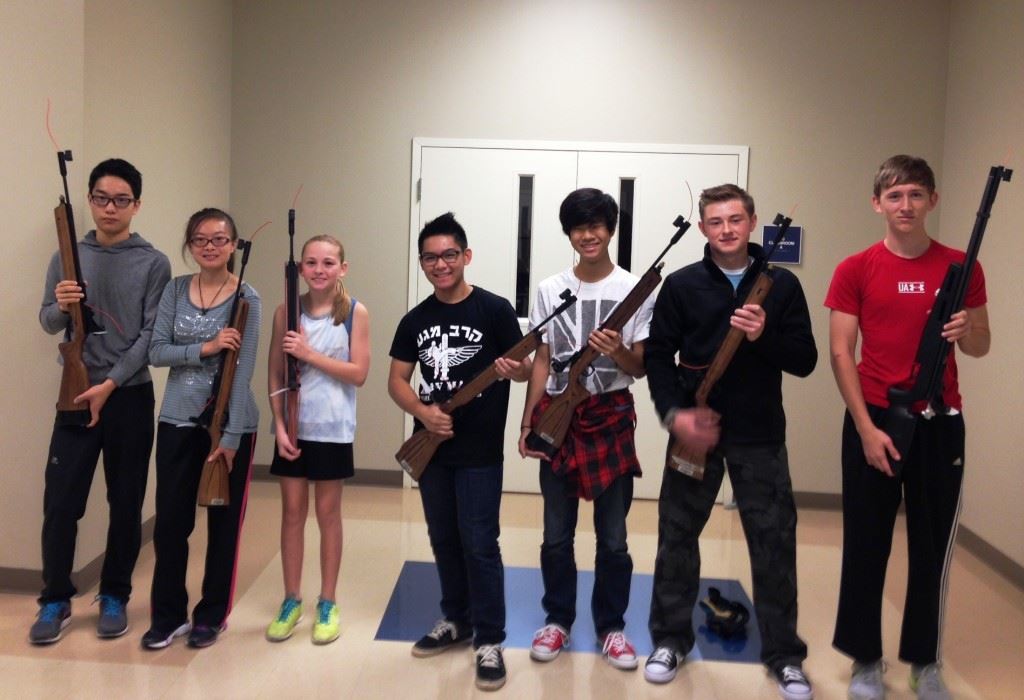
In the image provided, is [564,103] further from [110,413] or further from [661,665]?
[661,665]

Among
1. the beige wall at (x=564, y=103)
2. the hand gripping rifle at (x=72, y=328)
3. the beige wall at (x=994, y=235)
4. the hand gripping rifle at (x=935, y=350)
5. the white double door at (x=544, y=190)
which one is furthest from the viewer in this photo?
the white double door at (x=544, y=190)

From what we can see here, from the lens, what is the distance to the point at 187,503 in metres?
2.70

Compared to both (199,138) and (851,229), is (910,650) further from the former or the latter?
(199,138)

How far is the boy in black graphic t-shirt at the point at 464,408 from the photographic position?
2559mm

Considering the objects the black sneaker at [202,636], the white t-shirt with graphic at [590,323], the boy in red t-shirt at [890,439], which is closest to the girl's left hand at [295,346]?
the white t-shirt with graphic at [590,323]

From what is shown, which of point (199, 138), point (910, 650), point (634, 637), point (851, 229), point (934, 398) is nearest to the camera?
point (934, 398)

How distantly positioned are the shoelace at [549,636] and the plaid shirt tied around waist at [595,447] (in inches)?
18.4

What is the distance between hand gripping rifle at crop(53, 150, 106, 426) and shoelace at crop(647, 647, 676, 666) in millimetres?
1830

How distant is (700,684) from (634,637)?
1.14ft

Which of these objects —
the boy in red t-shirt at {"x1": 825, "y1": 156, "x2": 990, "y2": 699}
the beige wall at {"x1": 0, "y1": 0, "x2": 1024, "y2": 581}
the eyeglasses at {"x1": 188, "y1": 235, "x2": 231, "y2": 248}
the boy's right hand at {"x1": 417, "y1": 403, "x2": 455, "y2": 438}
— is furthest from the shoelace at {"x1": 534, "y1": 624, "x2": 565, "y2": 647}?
the beige wall at {"x1": 0, "y1": 0, "x2": 1024, "y2": 581}

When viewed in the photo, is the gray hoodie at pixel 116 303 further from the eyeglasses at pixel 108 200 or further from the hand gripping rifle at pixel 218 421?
the hand gripping rifle at pixel 218 421

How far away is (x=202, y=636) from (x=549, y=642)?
3.46ft

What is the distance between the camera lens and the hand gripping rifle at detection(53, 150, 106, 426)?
2.62 m

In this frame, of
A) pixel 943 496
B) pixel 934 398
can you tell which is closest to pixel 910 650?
pixel 943 496
